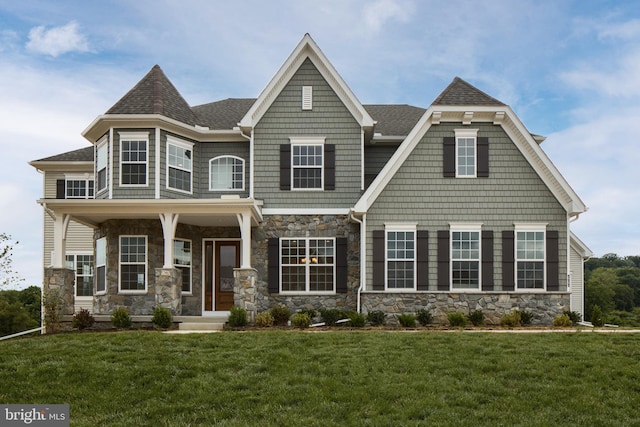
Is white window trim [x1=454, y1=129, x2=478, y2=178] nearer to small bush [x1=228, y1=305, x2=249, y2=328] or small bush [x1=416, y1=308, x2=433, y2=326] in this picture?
small bush [x1=416, y1=308, x2=433, y2=326]

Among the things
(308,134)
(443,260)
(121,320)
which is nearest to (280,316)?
(121,320)

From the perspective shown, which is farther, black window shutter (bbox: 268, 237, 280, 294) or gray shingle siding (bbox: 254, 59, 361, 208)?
gray shingle siding (bbox: 254, 59, 361, 208)

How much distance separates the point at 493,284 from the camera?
1834 cm

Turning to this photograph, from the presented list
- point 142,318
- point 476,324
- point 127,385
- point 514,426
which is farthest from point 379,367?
point 142,318

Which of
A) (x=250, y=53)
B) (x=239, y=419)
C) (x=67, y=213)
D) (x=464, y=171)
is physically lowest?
(x=239, y=419)

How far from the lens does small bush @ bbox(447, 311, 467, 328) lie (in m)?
16.8

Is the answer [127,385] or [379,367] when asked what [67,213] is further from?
[379,367]

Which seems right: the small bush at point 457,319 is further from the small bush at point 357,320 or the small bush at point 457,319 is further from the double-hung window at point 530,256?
the double-hung window at point 530,256

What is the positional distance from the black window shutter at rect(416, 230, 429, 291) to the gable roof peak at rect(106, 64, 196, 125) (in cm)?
748

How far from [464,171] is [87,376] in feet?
38.3

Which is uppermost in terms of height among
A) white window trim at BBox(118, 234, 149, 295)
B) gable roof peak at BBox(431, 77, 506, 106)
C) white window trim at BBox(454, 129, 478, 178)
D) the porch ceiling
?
gable roof peak at BBox(431, 77, 506, 106)

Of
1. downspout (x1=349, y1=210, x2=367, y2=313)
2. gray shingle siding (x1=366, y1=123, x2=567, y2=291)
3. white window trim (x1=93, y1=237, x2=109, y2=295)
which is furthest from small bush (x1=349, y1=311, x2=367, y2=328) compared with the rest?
white window trim (x1=93, y1=237, x2=109, y2=295)

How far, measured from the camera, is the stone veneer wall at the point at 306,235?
19156mm

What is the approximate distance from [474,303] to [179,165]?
30.3 ft
